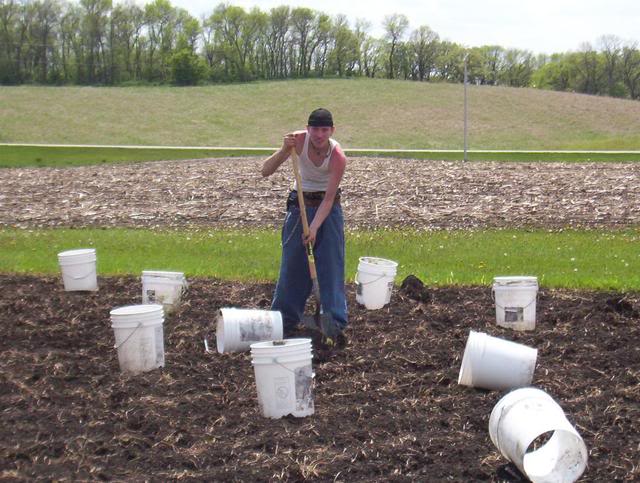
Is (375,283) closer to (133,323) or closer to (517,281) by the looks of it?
(517,281)

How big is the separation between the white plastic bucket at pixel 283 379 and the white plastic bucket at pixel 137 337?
1360 mm

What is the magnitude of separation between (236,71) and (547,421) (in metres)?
94.5

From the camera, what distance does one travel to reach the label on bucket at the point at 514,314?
828cm

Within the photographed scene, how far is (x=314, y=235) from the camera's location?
789 cm

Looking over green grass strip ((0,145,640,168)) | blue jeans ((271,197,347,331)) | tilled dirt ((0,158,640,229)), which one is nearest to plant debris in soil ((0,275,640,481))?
blue jeans ((271,197,347,331))

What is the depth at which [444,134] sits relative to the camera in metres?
51.2

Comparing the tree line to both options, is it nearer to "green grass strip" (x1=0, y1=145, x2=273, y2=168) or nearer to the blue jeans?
"green grass strip" (x1=0, y1=145, x2=273, y2=168)

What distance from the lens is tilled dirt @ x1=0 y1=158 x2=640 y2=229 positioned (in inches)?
659

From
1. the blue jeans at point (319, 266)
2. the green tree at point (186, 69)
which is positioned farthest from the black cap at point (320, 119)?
the green tree at point (186, 69)

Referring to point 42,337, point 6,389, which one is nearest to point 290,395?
point 6,389

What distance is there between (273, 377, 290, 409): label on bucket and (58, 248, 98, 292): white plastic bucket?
4793mm

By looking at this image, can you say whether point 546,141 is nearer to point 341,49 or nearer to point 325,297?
point 325,297

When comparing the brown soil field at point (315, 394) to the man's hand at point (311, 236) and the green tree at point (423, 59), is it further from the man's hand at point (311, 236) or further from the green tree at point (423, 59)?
the green tree at point (423, 59)

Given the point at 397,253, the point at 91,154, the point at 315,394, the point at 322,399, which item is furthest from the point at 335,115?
the point at 322,399
